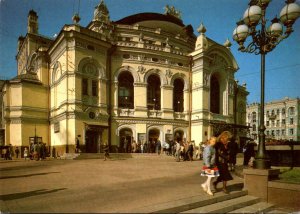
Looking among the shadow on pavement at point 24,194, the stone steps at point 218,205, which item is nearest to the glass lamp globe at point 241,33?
the stone steps at point 218,205

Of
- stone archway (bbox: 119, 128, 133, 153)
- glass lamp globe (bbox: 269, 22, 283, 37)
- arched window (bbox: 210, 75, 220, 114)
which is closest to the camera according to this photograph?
glass lamp globe (bbox: 269, 22, 283, 37)

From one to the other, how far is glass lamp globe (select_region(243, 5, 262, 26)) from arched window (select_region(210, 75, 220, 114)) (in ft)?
81.6

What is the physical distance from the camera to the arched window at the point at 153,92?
98.4 ft

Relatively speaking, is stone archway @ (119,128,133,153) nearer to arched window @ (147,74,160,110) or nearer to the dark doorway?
the dark doorway

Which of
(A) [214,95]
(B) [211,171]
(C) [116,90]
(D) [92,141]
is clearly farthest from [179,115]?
(B) [211,171]

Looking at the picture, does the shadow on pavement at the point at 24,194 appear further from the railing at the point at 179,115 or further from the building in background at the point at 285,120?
the building in background at the point at 285,120

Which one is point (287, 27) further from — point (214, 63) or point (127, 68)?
point (214, 63)

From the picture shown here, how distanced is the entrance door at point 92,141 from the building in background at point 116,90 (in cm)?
11

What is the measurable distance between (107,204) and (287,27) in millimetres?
9377

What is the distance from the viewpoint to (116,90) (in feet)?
91.5

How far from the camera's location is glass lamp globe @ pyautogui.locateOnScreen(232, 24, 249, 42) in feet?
31.3

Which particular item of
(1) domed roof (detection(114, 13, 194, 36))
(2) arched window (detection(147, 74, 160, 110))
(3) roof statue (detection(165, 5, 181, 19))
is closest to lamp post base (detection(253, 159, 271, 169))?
(2) arched window (detection(147, 74, 160, 110))

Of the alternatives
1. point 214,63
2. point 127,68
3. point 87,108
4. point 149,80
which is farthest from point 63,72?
point 214,63

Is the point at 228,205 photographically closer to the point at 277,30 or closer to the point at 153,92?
the point at 277,30
